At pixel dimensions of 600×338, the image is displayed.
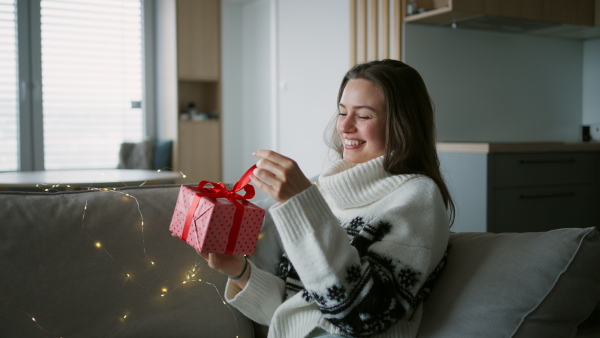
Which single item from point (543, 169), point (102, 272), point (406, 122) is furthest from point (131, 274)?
point (543, 169)

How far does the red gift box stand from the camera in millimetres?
1019

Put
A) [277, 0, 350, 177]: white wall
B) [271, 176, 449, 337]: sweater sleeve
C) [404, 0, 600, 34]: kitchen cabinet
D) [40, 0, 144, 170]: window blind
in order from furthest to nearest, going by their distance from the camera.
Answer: [40, 0, 144, 170]: window blind, [277, 0, 350, 177]: white wall, [404, 0, 600, 34]: kitchen cabinet, [271, 176, 449, 337]: sweater sleeve

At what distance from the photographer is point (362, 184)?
1.23 meters

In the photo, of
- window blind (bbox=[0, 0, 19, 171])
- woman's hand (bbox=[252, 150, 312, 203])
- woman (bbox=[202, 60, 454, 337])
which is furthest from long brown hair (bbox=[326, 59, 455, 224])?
window blind (bbox=[0, 0, 19, 171])

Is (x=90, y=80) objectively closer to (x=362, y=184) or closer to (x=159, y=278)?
(x=159, y=278)

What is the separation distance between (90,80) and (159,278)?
3.94m

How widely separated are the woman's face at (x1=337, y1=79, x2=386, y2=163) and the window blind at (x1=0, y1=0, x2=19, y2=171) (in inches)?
156

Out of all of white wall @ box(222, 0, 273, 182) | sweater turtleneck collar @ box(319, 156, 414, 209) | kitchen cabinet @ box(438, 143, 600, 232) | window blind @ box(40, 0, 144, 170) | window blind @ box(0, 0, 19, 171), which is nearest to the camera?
sweater turtleneck collar @ box(319, 156, 414, 209)

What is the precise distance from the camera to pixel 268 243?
4.91ft

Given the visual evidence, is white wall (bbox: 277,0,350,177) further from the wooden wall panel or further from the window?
the window

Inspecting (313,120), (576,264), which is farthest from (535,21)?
(576,264)

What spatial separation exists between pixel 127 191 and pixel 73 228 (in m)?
0.18

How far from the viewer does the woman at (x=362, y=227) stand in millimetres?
Result: 1000

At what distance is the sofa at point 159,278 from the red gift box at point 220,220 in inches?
11.9
